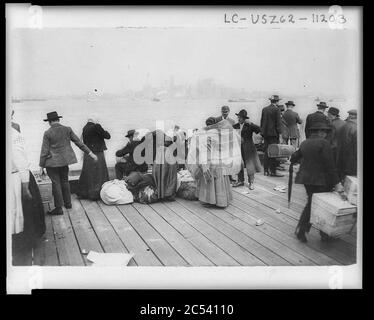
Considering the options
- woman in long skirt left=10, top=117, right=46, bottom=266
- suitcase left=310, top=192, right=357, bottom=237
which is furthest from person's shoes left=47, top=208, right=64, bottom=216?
suitcase left=310, top=192, right=357, bottom=237

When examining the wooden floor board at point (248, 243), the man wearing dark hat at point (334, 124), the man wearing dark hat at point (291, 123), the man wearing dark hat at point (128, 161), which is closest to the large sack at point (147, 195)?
the man wearing dark hat at point (128, 161)

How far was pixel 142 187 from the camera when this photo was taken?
17.4 ft

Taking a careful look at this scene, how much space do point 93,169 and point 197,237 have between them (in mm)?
1489

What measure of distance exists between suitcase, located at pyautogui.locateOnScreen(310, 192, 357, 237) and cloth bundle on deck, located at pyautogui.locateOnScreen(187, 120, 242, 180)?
110cm

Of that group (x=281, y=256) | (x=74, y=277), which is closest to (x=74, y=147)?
(x=74, y=277)

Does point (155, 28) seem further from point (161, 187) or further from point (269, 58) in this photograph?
point (161, 187)

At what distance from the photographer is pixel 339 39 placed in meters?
4.38

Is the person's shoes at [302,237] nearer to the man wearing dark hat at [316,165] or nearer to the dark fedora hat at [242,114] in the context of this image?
the man wearing dark hat at [316,165]

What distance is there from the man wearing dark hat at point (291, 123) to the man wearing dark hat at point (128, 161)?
1.69m

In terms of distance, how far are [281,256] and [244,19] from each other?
251cm

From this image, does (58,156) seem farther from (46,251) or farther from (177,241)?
(177,241)

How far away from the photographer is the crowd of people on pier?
4.39m

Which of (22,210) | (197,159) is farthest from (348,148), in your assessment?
(22,210)

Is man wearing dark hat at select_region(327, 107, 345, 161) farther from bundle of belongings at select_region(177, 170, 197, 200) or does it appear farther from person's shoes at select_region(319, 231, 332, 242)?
bundle of belongings at select_region(177, 170, 197, 200)
